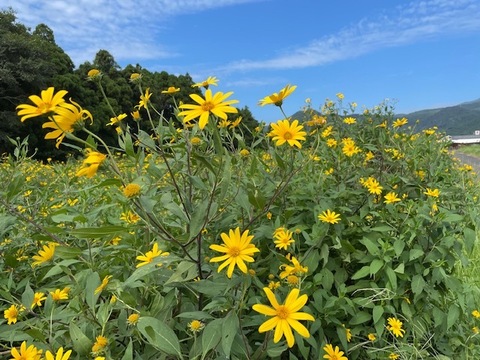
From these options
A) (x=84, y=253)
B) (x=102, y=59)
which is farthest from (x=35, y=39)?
(x=84, y=253)

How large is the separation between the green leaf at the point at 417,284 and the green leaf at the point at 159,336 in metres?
0.98

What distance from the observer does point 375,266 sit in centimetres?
136

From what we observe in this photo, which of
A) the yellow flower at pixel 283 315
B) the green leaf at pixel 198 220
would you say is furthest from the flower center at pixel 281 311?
the green leaf at pixel 198 220

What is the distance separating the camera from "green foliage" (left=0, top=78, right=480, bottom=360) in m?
0.86

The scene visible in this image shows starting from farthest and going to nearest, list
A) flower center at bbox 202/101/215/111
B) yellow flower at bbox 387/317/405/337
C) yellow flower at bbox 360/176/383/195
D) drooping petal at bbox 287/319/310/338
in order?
yellow flower at bbox 360/176/383/195, yellow flower at bbox 387/317/405/337, flower center at bbox 202/101/215/111, drooping petal at bbox 287/319/310/338

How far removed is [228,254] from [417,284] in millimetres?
957

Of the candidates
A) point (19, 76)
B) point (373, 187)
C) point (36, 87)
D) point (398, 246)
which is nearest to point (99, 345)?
point (398, 246)

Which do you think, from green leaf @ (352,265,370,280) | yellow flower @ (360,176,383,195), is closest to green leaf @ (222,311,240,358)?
green leaf @ (352,265,370,280)

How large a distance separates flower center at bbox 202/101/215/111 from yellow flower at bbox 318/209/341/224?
673 millimetres

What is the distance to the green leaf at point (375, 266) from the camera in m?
1.35

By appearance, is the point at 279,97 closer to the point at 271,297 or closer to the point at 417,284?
the point at 271,297

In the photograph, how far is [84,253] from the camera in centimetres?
114

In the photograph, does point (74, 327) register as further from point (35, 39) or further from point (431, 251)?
point (35, 39)

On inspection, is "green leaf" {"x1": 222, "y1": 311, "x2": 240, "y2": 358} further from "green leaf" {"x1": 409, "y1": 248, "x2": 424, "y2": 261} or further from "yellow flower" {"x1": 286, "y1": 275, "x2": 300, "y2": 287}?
"green leaf" {"x1": 409, "y1": 248, "x2": 424, "y2": 261}
